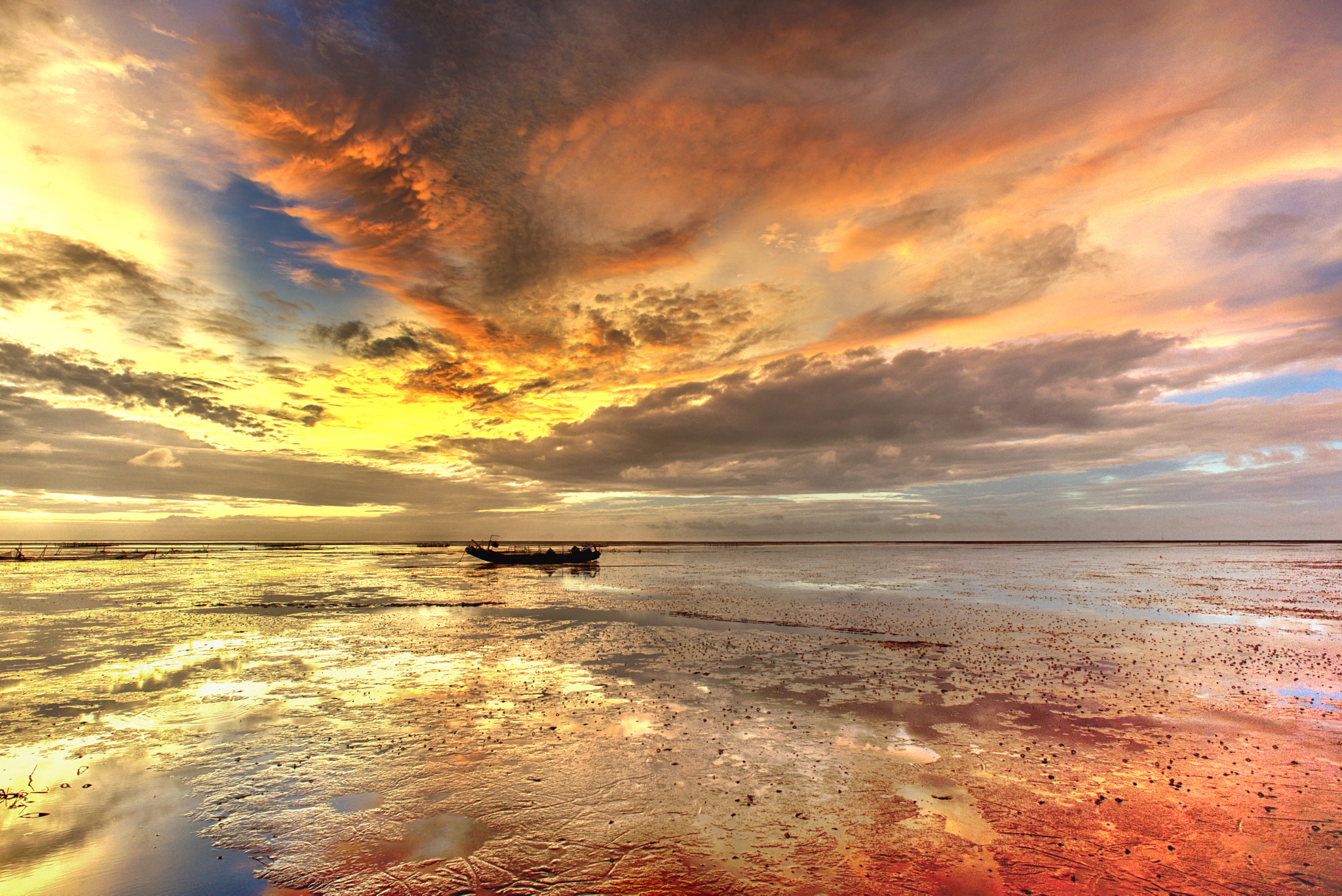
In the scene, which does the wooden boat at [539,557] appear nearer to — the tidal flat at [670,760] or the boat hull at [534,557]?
the boat hull at [534,557]

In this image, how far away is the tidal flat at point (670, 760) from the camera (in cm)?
749

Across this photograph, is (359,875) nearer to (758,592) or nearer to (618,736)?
(618,736)

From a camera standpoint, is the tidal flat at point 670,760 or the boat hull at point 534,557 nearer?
the tidal flat at point 670,760

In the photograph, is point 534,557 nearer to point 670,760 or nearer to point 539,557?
point 539,557

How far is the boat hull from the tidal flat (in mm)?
54817

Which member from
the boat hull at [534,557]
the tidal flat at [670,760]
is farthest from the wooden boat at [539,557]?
the tidal flat at [670,760]

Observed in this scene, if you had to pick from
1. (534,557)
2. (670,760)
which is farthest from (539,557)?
(670,760)

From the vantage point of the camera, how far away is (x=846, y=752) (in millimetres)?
11461

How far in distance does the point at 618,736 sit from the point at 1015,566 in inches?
3424

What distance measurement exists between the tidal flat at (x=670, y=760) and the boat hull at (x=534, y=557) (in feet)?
180

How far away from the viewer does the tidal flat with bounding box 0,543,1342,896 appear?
749cm

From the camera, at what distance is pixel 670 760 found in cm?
1115

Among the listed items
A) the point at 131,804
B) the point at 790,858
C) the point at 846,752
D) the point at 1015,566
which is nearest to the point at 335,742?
the point at 131,804

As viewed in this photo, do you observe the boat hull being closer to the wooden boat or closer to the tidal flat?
the wooden boat
